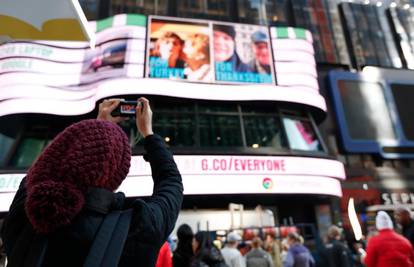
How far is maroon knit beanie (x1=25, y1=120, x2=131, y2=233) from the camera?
102 centimetres

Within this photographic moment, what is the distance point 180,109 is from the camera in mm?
13797

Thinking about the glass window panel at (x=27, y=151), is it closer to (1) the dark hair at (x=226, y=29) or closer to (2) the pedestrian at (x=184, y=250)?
(1) the dark hair at (x=226, y=29)

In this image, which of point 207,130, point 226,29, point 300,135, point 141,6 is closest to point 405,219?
point 207,130

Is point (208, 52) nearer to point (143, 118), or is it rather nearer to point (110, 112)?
point (110, 112)

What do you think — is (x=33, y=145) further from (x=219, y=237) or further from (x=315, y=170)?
(x=315, y=170)

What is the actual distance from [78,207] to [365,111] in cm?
2084

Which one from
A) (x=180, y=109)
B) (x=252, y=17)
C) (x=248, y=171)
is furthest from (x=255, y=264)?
(x=252, y=17)

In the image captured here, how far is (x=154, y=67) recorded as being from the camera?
13672 millimetres

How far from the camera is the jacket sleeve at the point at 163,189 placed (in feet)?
3.98

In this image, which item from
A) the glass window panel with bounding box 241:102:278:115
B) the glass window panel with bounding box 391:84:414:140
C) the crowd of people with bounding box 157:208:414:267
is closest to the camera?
the crowd of people with bounding box 157:208:414:267

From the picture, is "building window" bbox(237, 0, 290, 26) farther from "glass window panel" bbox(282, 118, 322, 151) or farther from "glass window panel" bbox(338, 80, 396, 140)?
"glass window panel" bbox(282, 118, 322, 151)

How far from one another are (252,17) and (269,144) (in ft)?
46.7

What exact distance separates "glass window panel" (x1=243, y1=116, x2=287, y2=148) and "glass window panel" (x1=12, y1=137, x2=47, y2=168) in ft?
30.2

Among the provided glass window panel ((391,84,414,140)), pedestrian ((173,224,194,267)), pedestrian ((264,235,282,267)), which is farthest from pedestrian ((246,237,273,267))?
glass window panel ((391,84,414,140))
